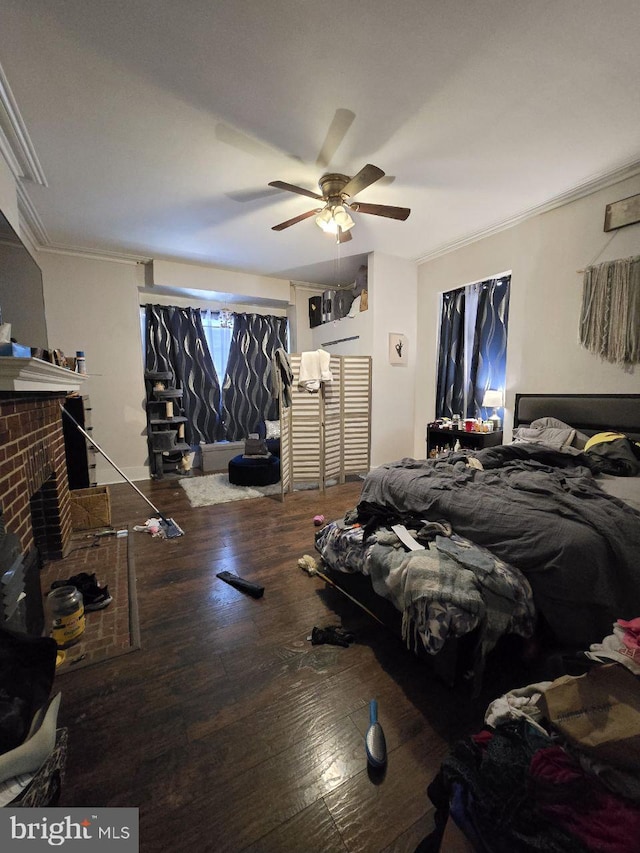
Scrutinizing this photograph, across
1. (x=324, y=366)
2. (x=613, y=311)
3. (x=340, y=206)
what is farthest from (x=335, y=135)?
(x=613, y=311)

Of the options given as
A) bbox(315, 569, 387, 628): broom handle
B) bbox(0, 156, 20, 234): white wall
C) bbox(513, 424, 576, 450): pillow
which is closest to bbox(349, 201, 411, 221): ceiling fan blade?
bbox(513, 424, 576, 450): pillow

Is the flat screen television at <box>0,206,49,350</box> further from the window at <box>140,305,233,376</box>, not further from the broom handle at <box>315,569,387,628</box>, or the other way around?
the window at <box>140,305,233,376</box>

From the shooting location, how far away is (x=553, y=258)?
3.29m

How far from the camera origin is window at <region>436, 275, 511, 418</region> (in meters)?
3.98

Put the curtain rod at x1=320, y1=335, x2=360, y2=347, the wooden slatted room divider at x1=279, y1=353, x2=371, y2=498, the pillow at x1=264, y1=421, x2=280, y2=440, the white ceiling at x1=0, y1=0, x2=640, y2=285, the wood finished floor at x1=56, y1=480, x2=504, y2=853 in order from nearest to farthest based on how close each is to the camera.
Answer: the wood finished floor at x1=56, y1=480, x2=504, y2=853, the white ceiling at x1=0, y1=0, x2=640, y2=285, the wooden slatted room divider at x1=279, y1=353, x2=371, y2=498, the curtain rod at x1=320, y1=335, x2=360, y2=347, the pillow at x1=264, y1=421, x2=280, y2=440

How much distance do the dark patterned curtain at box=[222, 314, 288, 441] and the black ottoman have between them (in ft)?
4.58

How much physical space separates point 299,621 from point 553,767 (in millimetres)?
1308

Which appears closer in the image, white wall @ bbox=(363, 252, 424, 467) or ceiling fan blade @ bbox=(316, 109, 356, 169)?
ceiling fan blade @ bbox=(316, 109, 356, 169)

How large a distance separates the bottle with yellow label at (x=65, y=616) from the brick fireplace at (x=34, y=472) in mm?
303

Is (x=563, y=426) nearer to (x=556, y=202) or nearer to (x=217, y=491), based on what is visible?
(x=556, y=202)

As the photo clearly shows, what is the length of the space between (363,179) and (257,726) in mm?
3116

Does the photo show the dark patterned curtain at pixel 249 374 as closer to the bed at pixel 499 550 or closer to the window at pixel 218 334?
the window at pixel 218 334

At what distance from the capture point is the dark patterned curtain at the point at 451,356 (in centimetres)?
442

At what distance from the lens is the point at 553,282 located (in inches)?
130
